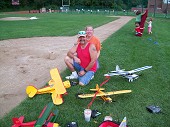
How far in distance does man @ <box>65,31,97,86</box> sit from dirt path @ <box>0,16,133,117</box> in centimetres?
74

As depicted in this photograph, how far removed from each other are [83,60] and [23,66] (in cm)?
214

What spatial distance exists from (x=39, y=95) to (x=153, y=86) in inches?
99.3

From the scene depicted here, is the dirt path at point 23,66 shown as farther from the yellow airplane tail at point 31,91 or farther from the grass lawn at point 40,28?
the grass lawn at point 40,28

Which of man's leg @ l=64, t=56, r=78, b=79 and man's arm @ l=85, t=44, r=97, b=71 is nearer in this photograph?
man's arm @ l=85, t=44, r=97, b=71

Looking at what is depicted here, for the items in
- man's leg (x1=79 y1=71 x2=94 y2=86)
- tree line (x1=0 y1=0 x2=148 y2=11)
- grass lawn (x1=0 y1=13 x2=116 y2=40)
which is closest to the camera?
man's leg (x1=79 y1=71 x2=94 y2=86)

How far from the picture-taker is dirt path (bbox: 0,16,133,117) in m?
4.82

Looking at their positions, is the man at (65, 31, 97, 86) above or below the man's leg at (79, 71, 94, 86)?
above

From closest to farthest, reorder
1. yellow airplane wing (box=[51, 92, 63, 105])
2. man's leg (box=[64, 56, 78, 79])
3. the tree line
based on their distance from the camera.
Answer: yellow airplane wing (box=[51, 92, 63, 105]) < man's leg (box=[64, 56, 78, 79]) < the tree line

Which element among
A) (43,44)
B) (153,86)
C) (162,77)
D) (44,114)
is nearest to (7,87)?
(44,114)

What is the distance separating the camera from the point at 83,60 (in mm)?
5613

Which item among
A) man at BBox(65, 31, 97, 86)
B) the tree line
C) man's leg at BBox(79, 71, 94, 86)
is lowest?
man's leg at BBox(79, 71, 94, 86)

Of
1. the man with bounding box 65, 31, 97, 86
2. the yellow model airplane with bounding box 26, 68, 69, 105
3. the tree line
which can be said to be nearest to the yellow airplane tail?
the yellow model airplane with bounding box 26, 68, 69, 105

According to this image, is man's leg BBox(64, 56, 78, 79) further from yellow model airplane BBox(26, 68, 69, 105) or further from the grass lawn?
the grass lawn

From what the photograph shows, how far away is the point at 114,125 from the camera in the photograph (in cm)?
340
